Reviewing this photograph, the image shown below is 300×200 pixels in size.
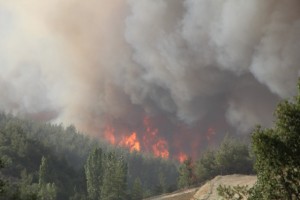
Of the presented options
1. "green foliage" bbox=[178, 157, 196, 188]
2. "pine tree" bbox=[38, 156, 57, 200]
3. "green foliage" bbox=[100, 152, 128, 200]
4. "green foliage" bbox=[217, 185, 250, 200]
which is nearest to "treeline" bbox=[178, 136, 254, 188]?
"green foliage" bbox=[178, 157, 196, 188]

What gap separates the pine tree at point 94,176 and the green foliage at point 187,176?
947 inches

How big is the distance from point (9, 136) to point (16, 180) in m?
39.6

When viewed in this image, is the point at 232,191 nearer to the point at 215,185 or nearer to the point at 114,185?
the point at 215,185

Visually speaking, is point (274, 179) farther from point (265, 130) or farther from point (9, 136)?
point (9, 136)

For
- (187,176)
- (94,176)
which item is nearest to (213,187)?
(187,176)

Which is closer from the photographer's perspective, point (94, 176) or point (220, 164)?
point (220, 164)

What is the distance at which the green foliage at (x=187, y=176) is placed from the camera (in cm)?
11300

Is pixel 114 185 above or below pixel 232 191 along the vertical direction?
above

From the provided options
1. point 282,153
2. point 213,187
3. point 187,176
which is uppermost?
point 187,176

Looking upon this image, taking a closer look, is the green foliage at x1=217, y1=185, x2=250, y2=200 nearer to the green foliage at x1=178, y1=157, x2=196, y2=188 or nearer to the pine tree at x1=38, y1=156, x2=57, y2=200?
the pine tree at x1=38, y1=156, x2=57, y2=200

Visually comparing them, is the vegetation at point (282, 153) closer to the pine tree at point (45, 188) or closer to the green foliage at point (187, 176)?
the pine tree at point (45, 188)

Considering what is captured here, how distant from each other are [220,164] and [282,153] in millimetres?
94881

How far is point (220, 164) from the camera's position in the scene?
110 meters

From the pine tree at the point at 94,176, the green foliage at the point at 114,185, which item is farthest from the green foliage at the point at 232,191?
the pine tree at the point at 94,176
